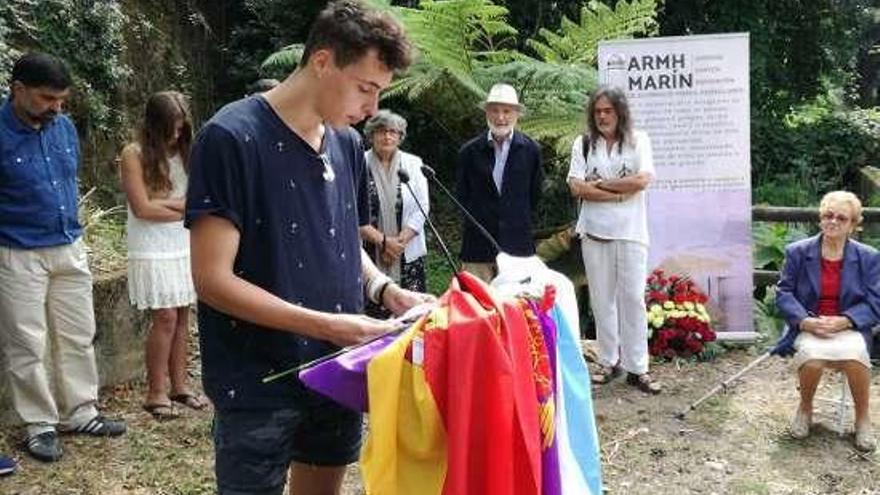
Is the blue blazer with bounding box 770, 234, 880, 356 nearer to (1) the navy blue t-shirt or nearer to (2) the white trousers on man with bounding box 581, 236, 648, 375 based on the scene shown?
(2) the white trousers on man with bounding box 581, 236, 648, 375

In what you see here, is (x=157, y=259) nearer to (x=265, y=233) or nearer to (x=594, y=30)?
(x=265, y=233)

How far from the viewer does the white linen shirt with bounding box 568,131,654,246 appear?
203 inches

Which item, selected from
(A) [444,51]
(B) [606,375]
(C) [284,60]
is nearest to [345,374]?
(B) [606,375]

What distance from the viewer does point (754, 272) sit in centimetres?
673

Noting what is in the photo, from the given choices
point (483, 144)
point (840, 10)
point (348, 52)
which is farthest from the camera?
point (840, 10)

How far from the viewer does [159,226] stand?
14.8ft

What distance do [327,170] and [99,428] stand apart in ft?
9.25

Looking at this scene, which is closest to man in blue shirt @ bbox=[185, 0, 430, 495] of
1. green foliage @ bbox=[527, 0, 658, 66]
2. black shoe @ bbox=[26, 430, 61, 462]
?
black shoe @ bbox=[26, 430, 61, 462]

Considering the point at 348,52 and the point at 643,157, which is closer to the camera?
the point at 348,52

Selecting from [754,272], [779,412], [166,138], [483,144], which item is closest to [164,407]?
[166,138]

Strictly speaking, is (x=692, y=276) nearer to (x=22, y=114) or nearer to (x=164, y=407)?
(x=164, y=407)

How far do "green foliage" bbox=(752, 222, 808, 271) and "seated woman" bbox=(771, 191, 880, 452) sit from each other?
2417mm

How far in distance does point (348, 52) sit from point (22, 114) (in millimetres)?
2566

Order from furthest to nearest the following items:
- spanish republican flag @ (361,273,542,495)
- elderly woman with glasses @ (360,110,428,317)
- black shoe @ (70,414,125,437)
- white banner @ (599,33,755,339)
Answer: white banner @ (599,33,755,339) < elderly woman with glasses @ (360,110,428,317) < black shoe @ (70,414,125,437) < spanish republican flag @ (361,273,542,495)
